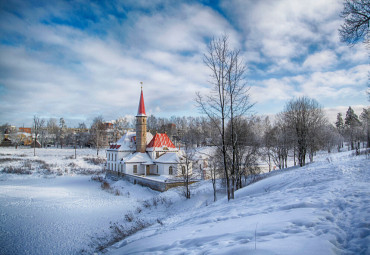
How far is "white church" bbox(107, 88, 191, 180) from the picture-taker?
2973cm

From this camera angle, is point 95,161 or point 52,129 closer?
point 95,161

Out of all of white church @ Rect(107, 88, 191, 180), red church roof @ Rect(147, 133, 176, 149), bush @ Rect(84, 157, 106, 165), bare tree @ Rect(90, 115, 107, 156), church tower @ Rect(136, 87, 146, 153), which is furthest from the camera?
bare tree @ Rect(90, 115, 107, 156)

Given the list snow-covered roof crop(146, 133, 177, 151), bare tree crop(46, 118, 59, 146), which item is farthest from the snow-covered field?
bare tree crop(46, 118, 59, 146)

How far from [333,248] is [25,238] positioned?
1430 cm

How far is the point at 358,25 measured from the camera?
7.69 metres

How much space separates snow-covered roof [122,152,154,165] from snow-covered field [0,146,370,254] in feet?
19.2

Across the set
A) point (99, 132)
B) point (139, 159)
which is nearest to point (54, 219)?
point (139, 159)

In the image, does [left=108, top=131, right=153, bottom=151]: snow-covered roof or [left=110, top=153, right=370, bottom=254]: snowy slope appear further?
[left=108, top=131, right=153, bottom=151]: snow-covered roof

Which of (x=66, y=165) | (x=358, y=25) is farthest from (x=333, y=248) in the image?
(x=66, y=165)

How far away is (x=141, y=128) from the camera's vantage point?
33.3m

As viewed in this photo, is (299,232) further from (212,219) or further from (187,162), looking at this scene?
(187,162)

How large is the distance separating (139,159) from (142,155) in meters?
1.14

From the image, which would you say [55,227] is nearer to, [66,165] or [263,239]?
[263,239]

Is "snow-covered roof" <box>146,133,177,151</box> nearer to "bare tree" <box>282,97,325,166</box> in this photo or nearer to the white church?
the white church
